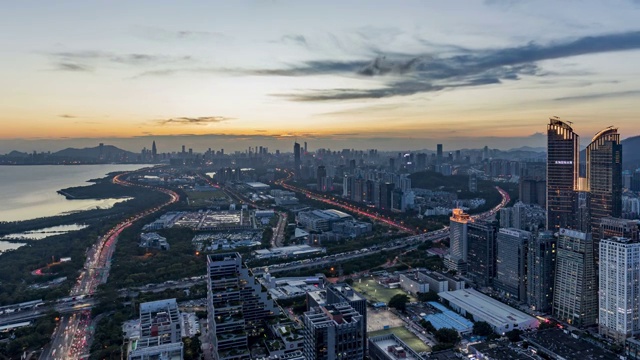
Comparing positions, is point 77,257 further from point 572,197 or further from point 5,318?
point 572,197

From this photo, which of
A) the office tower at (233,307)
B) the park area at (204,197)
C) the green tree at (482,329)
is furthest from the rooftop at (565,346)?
the park area at (204,197)

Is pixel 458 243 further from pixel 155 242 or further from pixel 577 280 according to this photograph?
pixel 155 242

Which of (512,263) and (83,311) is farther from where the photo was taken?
(512,263)

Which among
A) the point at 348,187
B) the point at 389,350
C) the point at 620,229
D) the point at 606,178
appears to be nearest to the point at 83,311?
the point at 389,350

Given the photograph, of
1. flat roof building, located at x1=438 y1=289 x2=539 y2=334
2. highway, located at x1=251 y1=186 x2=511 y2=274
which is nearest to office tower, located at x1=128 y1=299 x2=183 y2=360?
highway, located at x1=251 y1=186 x2=511 y2=274

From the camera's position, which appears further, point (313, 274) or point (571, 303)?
point (313, 274)

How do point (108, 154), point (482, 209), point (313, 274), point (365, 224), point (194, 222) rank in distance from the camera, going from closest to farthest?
point (313, 274) → point (365, 224) → point (194, 222) → point (482, 209) → point (108, 154)

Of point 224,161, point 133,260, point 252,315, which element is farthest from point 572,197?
point 224,161

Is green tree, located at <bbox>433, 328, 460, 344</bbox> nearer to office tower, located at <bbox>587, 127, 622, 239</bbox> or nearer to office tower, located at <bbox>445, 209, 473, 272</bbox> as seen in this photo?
office tower, located at <bbox>445, 209, 473, 272</bbox>
